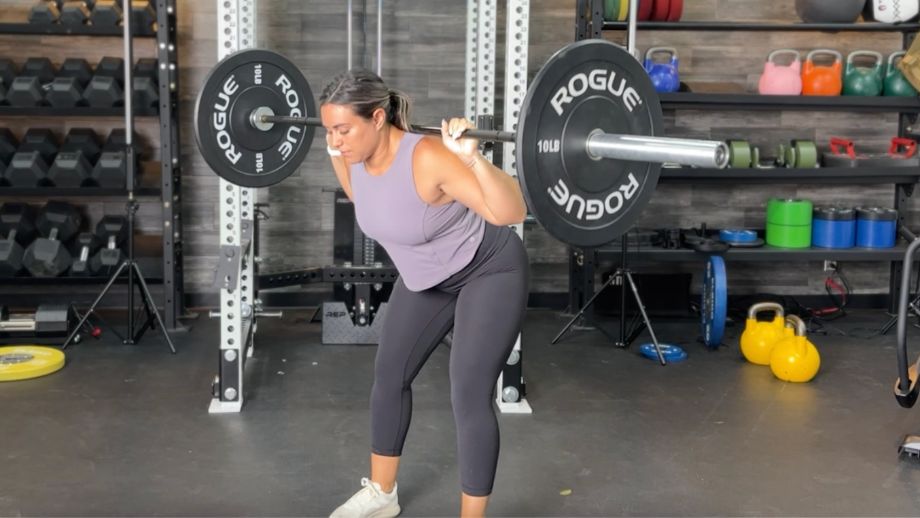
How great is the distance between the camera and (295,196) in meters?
5.77

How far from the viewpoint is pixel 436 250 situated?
2564 millimetres

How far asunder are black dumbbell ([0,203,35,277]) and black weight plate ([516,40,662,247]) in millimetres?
3920

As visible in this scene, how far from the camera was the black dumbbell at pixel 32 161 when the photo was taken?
16.7ft

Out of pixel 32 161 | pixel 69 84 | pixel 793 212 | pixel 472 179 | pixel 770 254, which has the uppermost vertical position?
pixel 69 84

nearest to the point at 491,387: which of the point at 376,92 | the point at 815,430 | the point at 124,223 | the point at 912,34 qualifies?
the point at 376,92

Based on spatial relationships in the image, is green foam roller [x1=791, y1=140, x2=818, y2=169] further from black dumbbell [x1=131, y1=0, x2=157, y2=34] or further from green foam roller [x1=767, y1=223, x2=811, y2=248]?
black dumbbell [x1=131, y1=0, x2=157, y2=34]

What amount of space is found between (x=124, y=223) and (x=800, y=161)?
143 inches

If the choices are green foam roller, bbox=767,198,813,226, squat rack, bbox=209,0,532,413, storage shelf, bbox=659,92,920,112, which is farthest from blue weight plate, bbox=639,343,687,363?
storage shelf, bbox=659,92,920,112

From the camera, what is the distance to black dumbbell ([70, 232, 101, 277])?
516 centimetres

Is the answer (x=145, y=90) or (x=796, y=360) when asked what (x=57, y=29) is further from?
(x=796, y=360)

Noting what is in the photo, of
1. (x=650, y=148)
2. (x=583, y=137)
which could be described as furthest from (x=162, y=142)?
(x=650, y=148)

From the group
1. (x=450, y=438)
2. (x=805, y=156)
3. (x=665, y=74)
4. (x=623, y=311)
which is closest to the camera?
(x=450, y=438)

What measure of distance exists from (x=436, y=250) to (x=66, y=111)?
330cm

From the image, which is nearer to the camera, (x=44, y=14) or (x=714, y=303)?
(x=714, y=303)
